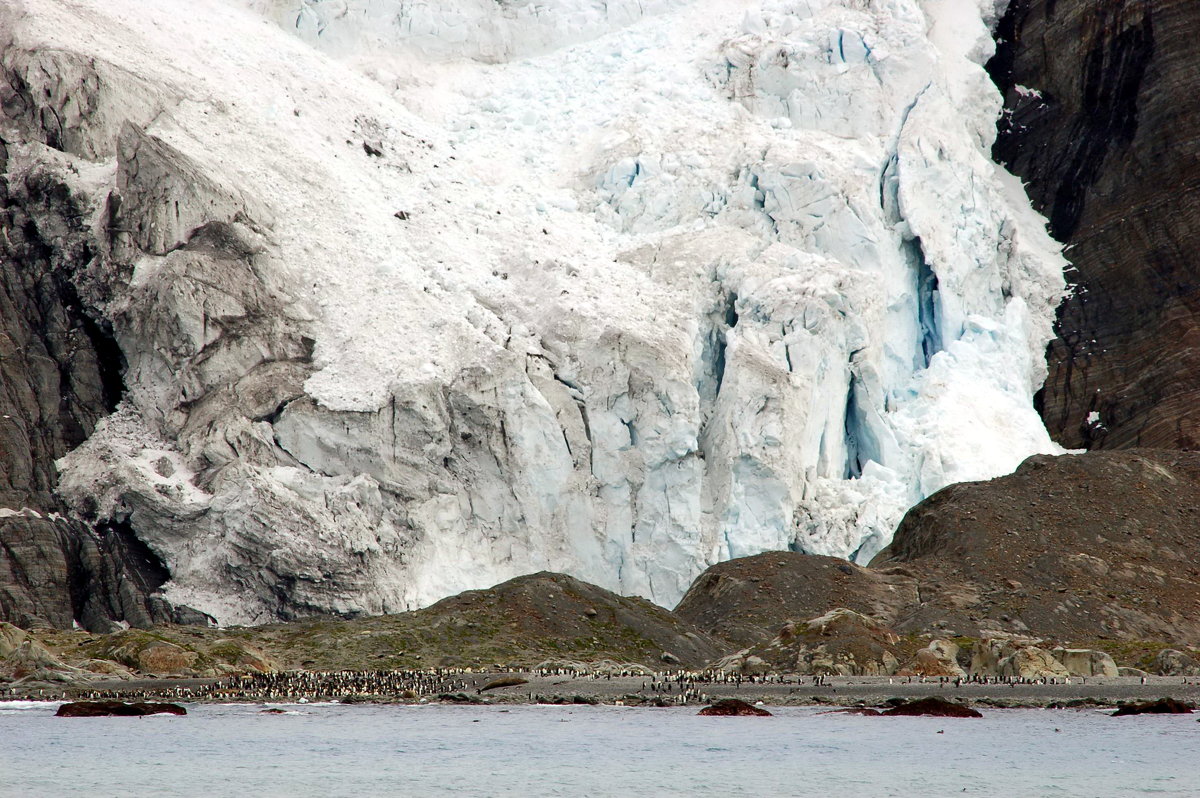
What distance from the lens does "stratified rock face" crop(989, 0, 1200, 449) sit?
282 feet

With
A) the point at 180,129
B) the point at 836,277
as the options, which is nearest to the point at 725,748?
the point at 836,277

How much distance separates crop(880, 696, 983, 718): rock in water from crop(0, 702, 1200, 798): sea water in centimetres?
91

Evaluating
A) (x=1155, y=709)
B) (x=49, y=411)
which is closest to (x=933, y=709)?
(x=1155, y=709)

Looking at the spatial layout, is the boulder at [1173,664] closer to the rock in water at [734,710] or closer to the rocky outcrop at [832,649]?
the rocky outcrop at [832,649]

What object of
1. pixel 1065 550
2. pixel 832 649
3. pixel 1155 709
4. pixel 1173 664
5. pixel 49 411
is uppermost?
pixel 49 411

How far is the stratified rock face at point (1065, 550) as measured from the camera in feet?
223

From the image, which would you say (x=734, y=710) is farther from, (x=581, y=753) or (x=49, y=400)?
(x=49, y=400)

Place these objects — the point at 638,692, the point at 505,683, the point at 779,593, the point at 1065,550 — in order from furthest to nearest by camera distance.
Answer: the point at 1065,550
the point at 779,593
the point at 505,683
the point at 638,692

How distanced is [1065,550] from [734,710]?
28369 millimetres

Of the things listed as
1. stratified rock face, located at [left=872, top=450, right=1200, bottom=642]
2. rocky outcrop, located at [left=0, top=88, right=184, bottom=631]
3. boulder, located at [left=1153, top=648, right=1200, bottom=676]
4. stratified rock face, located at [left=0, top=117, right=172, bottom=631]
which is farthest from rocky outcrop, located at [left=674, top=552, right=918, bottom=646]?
stratified rock face, located at [left=0, top=117, right=172, bottom=631]

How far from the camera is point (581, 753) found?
41.6m

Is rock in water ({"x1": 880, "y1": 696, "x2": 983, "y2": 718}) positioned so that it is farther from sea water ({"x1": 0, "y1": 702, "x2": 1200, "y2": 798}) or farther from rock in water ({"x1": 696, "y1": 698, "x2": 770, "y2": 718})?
rock in water ({"x1": 696, "y1": 698, "x2": 770, "y2": 718})

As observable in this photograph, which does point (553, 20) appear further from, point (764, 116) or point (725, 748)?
point (725, 748)

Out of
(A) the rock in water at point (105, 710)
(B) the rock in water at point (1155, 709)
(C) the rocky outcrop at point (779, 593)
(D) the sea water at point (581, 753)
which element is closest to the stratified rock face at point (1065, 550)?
(C) the rocky outcrop at point (779, 593)
